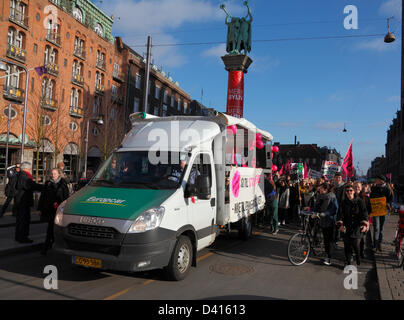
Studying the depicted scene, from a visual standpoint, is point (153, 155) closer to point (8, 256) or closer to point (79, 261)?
point (79, 261)

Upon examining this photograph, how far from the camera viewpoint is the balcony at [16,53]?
23294 mm

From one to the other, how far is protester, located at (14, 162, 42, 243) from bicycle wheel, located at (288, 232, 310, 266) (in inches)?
227

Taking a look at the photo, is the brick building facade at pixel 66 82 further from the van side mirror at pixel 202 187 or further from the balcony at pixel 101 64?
the van side mirror at pixel 202 187

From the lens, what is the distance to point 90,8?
111 ft

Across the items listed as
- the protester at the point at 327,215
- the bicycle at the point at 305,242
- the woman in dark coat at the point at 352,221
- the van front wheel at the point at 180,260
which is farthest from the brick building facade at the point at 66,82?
the woman in dark coat at the point at 352,221

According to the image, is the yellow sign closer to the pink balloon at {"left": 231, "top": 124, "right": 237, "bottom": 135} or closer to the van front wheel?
the pink balloon at {"left": 231, "top": 124, "right": 237, "bottom": 135}

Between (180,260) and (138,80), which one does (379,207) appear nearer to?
(180,260)

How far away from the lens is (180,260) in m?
5.40

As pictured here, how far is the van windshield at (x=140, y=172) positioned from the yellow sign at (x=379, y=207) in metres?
5.66

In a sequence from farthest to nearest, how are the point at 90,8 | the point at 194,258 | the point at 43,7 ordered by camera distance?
1. the point at 90,8
2. the point at 43,7
3. the point at 194,258

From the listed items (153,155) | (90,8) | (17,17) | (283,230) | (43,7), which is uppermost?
(90,8)
